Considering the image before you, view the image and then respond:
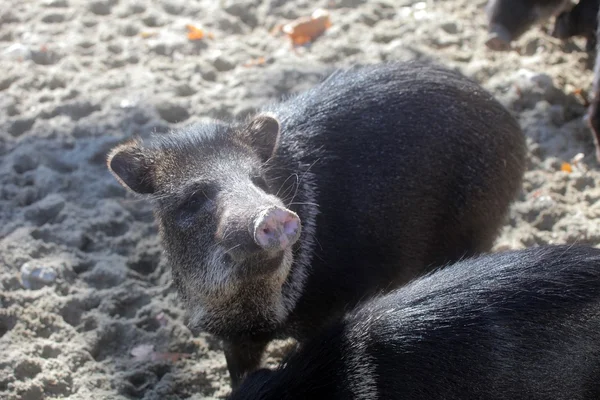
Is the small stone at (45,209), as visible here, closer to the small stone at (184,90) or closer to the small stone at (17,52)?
the small stone at (184,90)

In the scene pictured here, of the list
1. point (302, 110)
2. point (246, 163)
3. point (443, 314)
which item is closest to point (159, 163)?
point (246, 163)

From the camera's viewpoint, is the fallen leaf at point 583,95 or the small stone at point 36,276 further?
the fallen leaf at point 583,95

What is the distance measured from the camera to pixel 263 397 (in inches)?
99.3

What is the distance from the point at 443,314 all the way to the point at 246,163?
98 cm

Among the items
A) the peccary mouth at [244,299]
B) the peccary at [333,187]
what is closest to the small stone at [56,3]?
the peccary at [333,187]

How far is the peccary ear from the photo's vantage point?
3.30 m

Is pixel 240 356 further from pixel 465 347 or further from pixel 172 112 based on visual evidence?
pixel 172 112

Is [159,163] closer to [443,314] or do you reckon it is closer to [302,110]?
[302,110]

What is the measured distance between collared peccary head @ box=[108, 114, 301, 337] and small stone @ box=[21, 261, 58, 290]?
0.79m

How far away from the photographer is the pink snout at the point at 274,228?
100 inches

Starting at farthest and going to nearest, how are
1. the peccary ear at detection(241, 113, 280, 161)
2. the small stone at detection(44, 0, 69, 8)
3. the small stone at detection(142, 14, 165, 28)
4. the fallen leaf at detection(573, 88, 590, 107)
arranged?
the small stone at detection(44, 0, 69, 8) < the small stone at detection(142, 14, 165, 28) < the fallen leaf at detection(573, 88, 590, 107) < the peccary ear at detection(241, 113, 280, 161)

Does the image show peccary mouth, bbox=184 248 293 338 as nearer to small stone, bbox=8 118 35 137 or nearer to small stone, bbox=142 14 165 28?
small stone, bbox=8 118 35 137

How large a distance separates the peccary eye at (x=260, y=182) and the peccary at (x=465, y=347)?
2.24 feet

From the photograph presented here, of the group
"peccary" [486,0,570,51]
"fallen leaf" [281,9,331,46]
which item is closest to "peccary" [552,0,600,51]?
"peccary" [486,0,570,51]
